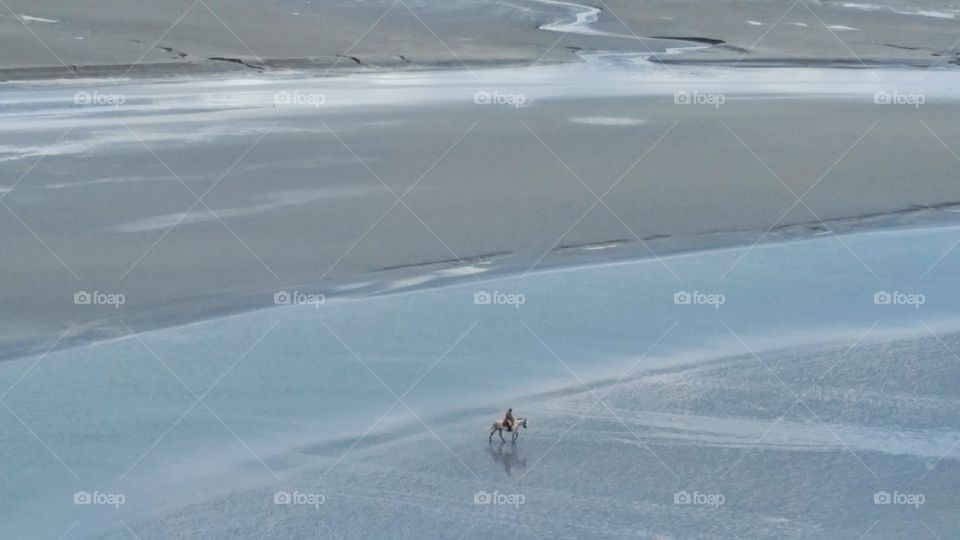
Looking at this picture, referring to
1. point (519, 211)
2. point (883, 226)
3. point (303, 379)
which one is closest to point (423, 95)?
point (519, 211)

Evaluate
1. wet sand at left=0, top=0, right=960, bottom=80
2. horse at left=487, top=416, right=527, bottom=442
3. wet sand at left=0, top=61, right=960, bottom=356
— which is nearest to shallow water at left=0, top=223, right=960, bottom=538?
horse at left=487, top=416, right=527, bottom=442

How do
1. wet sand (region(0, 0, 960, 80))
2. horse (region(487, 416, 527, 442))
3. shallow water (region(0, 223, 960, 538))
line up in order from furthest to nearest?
wet sand (region(0, 0, 960, 80)) → horse (region(487, 416, 527, 442)) → shallow water (region(0, 223, 960, 538))

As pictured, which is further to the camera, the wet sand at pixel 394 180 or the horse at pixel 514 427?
the wet sand at pixel 394 180

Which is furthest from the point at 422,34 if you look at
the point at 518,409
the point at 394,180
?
the point at 518,409

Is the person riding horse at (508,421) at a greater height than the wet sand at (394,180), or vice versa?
the wet sand at (394,180)

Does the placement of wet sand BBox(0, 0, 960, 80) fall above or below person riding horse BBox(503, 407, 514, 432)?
above

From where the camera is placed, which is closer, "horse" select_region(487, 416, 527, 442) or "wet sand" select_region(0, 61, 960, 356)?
"horse" select_region(487, 416, 527, 442)

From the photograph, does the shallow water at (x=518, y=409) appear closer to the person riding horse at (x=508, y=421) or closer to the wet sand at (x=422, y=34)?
the person riding horse at (x=508, y=421)

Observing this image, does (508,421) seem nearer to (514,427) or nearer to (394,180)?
(514,427)

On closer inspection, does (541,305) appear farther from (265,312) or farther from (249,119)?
(249,119)

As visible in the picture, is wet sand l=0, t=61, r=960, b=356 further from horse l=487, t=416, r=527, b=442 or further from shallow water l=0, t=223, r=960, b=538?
horse l=487, t=416, r=527, b=442

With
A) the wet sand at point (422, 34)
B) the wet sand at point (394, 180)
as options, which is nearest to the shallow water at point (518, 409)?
the wet sand at point (394, 180)
